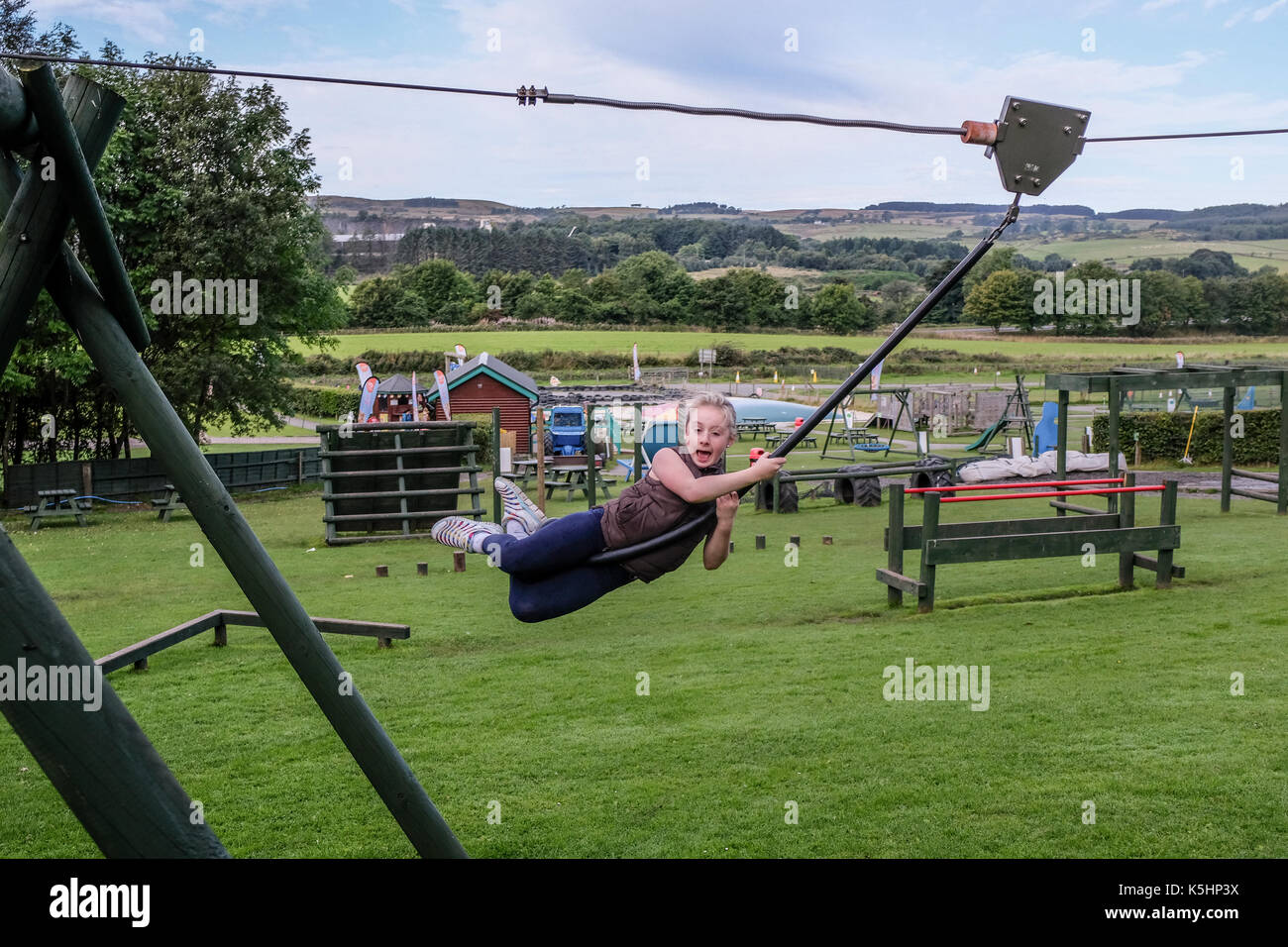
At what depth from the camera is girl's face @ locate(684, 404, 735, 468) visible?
4105 mm

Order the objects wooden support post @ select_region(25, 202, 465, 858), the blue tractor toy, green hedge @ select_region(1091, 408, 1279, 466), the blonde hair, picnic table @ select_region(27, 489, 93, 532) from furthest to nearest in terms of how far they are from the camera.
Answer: the blue tractor toy < green hedge @ select_region(1091, 408, 1279, 466) < picnic table @ select_region(27, 489, 93, 532) < the blonde hair < wooden support post @ select_region(25, 202, 465, 858)

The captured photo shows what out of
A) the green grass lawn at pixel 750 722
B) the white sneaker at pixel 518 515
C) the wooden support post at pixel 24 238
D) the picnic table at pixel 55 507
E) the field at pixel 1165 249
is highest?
the field at pixel 1165 249

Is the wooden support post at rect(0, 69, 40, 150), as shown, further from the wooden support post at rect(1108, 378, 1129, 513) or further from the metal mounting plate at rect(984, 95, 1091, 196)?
the wooden support post at rect(1108, 378, 1129, 513)

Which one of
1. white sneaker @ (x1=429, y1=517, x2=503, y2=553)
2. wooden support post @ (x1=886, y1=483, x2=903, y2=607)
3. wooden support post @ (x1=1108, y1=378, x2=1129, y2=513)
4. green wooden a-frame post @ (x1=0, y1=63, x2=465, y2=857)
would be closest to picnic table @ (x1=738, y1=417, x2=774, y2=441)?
wooden support post @ (x1=1108, y1=378, x2=1129, y2=513)

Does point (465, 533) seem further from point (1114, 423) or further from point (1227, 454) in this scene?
point (1227, 454)

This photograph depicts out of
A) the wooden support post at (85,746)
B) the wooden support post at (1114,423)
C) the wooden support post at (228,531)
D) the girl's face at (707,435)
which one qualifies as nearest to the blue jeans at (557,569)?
the girl's face at (707,435)

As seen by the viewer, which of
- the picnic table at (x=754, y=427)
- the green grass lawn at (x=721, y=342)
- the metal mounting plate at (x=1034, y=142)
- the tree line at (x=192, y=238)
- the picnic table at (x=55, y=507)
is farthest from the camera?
the green grass lawn at (x=721, y=342)

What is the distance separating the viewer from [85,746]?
3.06 m

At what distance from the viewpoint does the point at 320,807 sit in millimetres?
7301

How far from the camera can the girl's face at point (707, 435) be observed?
411cm

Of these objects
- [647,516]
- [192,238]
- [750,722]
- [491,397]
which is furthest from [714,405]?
[491,397]

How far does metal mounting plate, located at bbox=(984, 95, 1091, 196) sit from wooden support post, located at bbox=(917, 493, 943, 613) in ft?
29.2

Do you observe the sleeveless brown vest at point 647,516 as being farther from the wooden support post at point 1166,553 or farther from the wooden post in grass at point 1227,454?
the wooden post in grass at point 1227,454

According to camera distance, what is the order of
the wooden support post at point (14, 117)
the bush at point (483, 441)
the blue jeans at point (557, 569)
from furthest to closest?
the bush at point (483, 441), the blue jeans at point (557, 569), the wooden support post at point (14, 117)
